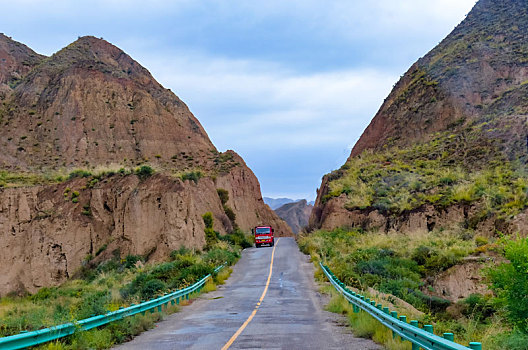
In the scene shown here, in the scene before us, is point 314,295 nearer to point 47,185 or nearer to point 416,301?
point 416,301

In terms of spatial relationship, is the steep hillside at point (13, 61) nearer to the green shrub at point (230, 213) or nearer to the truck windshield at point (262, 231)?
the green shrub at point (230, 213)

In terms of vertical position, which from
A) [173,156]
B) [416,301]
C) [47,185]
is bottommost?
[416,301]

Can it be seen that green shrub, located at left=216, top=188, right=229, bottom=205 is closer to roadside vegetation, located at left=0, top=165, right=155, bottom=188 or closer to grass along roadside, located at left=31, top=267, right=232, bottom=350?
roadside vegetation, located at left=0, top=165, right=155, bottom=188

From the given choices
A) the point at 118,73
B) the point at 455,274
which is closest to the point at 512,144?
the point at 455,274

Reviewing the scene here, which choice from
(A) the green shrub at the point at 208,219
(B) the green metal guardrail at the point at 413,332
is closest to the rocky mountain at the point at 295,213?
(A) the green shrub at the point at 208,219

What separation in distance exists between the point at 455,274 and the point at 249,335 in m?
17.4

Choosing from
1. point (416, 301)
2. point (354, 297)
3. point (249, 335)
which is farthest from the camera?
point (416, 301)

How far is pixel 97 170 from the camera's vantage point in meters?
46.4


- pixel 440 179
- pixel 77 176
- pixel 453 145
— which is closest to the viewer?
pixel 440 179

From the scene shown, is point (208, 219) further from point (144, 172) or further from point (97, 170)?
point (97, 170)

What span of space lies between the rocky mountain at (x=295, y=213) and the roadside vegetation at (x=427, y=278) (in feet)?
423

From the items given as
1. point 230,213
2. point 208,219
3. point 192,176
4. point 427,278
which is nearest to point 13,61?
point 230,213

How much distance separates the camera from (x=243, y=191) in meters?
73.6

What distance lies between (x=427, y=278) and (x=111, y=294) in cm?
1529
